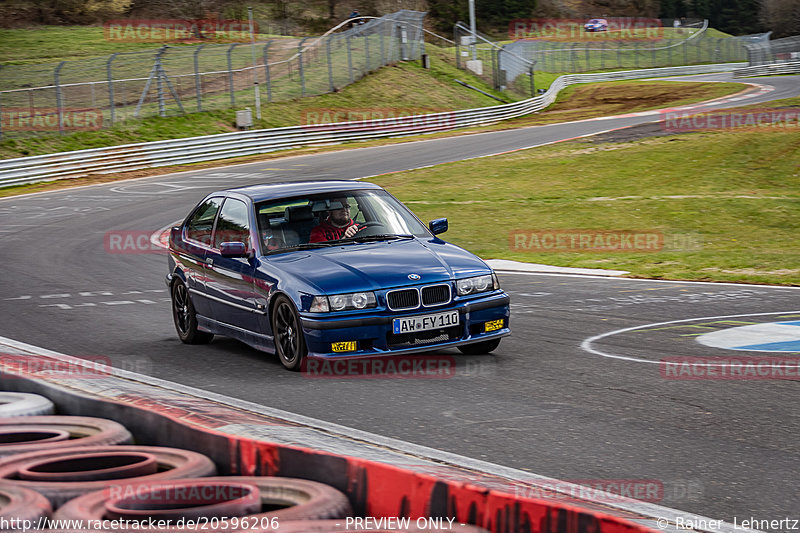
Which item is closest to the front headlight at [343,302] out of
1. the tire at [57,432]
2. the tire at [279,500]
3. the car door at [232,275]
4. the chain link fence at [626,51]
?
the car door at [232,275]

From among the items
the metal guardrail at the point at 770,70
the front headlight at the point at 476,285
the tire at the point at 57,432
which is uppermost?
the tire at the point at 57,432

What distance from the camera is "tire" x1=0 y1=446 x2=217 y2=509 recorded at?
4.13m

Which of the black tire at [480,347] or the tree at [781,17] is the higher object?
the tree at [781,17]

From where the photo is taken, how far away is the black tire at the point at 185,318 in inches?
401

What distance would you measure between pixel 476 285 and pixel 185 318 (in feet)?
10.5

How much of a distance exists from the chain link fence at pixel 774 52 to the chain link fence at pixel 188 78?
86.3 feet

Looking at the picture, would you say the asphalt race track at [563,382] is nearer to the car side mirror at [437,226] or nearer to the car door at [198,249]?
the car door at [198,249]

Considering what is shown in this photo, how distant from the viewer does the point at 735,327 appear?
9.92 m

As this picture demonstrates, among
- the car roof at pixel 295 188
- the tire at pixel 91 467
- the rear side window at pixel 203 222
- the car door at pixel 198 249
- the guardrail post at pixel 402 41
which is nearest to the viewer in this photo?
the tire at pixel 91 467

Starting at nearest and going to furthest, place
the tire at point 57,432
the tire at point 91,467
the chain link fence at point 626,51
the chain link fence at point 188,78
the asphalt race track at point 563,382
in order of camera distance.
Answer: the tire at point 91,467, the tire at point 57,432, the asphalt race track at point 563,382, the chain link fence at point 188,78, the chain link fence at point 626,51

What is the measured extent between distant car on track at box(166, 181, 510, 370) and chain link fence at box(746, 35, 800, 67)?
6966 centimetres

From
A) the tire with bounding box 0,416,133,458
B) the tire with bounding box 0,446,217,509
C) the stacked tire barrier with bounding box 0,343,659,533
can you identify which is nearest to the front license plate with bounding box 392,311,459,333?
the stacked tire barrier with bounding box 0,343,659,533

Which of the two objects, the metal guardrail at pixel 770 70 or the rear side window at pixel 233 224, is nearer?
the rear side window at pixel 233 224

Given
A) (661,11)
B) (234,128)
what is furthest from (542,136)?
(661,11)
